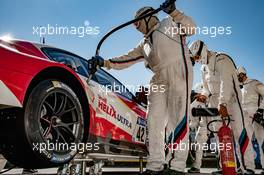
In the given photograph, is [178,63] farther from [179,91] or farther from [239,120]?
[239,120]

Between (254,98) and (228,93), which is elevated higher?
(254,98)

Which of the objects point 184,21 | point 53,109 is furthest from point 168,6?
point 53,109

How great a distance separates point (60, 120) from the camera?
2.97 metres

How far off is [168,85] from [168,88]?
4 cm

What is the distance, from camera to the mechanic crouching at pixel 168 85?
357 centimetres

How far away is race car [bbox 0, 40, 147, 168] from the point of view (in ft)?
8.39

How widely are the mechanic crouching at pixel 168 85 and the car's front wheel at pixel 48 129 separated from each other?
0.79 metres

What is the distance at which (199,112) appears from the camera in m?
5.58

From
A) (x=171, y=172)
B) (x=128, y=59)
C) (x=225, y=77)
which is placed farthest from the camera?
(x=225, y=77)

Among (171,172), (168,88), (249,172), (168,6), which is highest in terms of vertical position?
(168,6)

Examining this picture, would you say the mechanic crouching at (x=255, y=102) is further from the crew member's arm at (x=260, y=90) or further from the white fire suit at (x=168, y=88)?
the white fire suit at (x=168, y=88)

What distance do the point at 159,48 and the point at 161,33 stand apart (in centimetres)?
19

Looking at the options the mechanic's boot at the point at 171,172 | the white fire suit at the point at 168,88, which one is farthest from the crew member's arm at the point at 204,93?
the mechanic's boot at the point at 171,172

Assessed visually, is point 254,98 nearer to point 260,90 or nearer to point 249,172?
point 260,90
